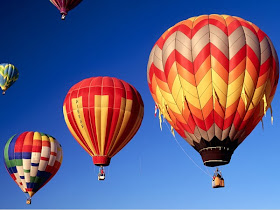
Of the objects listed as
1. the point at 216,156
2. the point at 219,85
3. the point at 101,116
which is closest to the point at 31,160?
the point at 101,116

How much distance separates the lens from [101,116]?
2862cm

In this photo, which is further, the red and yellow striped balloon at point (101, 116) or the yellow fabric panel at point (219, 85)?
the red and yellow striped balloon at point (101, 116)

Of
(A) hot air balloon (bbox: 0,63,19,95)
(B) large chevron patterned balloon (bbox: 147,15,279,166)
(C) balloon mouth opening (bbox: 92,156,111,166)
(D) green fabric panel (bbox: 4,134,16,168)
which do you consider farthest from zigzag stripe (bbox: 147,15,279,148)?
(A) hot air balloon (bbox: 0,63,19,95)

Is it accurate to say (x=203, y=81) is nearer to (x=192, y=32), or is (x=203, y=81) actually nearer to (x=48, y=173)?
(x=192, y=32)

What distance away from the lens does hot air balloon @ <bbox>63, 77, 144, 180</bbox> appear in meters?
28.6

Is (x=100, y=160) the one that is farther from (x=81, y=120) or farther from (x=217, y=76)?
(x=217, y=76)

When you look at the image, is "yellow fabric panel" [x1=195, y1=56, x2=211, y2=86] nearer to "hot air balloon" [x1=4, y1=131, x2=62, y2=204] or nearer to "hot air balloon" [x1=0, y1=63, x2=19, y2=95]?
"hot air balloon" [x1=4, y1=131, x2=62, y2=204]

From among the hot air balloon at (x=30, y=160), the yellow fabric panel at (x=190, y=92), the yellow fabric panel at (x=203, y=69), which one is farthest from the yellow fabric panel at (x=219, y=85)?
the hot air balloon at (x=30, y=160)

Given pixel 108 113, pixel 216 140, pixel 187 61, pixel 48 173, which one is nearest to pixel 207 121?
pixel 216 140

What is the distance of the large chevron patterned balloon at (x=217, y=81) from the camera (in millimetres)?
21688

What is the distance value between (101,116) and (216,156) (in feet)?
27.0

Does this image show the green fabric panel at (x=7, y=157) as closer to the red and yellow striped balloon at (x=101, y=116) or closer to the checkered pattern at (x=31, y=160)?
the checkered pattern at (x=31, y=160)

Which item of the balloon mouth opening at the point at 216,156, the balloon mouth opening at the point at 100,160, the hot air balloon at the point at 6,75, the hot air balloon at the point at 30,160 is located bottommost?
the balloon mouth opening at the point at 216,156

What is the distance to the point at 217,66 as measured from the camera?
21656mm
